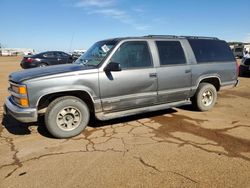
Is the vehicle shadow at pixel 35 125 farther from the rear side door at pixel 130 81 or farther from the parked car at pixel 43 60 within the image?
the parked car at pixel 43 60

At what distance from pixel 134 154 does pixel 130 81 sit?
65.3 inches

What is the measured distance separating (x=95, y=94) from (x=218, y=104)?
14.3 feet

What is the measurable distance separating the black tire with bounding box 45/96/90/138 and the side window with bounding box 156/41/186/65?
2075mm

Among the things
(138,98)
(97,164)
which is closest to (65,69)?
(138,98)

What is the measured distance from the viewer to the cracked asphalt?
3.37 m

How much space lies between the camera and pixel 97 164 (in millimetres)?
3811

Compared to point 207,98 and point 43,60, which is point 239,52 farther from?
point 207,98

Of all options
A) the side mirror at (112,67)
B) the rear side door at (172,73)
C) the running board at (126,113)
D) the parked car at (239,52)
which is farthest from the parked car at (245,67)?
the parked car at (239,52)

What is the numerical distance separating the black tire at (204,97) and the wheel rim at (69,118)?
10.5 ft

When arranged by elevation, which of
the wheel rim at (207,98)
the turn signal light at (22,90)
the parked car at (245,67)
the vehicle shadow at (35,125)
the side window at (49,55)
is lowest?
the vehicle shadow at (35,125)

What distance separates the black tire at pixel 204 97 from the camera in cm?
659

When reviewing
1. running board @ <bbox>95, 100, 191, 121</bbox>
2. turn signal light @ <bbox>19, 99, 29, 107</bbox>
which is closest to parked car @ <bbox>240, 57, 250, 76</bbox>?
running board @ <bbox>95, 100, 191, 121</bbox>

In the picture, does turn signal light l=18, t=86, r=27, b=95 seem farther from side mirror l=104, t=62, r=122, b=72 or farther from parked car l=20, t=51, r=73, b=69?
parked car l=20, t=51, r=73, b=69

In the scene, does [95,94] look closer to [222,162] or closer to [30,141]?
[30,141]
